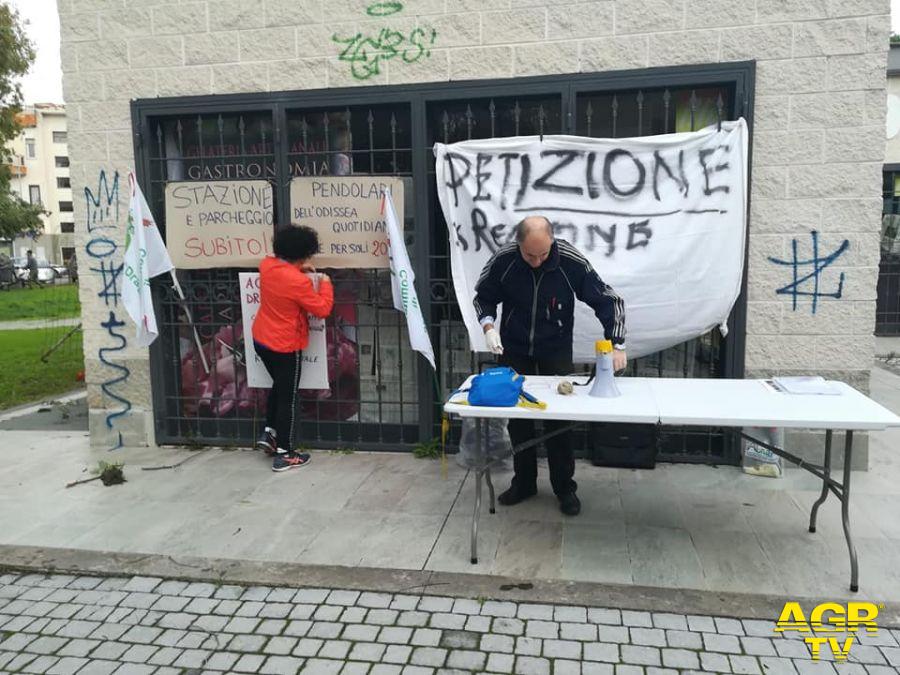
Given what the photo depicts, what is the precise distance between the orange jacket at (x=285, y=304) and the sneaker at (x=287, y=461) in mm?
829

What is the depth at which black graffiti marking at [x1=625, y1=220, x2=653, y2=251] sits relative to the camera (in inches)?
188

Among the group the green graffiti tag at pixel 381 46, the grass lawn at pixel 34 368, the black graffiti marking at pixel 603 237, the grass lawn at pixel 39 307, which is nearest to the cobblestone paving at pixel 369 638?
the black graffiti marking at pixel 603 237

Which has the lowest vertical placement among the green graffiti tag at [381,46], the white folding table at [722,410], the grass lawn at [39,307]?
the grass lawn at [39,307]

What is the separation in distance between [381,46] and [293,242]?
5.30 ft

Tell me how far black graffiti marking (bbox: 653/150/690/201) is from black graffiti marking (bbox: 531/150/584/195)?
0.51 m

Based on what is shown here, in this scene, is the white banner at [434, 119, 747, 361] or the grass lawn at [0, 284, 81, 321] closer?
the white banner at [434, 119, 747, 361]

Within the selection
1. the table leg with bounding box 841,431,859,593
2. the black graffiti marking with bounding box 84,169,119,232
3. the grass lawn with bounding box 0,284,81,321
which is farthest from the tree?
the table leg with bounding box 841,431,859,593

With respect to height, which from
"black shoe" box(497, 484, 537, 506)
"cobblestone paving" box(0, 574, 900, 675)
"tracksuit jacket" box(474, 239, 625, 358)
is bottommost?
"cobblestone paving" box(0, 574, 900, 675)

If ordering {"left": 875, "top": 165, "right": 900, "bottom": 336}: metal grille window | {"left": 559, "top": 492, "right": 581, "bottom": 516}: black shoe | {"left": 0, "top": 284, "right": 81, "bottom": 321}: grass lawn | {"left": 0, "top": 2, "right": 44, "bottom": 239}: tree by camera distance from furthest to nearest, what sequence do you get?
{"left": 0, "top": 284, "right": 81, "bottom": 321}: grass lawn → {"left": 0, "top": 2, "right": 44, "bottom": 239}: tree → {"left": 875, "top": 165, "right": 900, "bottom": 336}: metal grille window → {"left": 559, "top": 492, "right": 581, "bottom": 516}: black shoe

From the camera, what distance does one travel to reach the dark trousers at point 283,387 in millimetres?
5199

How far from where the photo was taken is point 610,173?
481cm

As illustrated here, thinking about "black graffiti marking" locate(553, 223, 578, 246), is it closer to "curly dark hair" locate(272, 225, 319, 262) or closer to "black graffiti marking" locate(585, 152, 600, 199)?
"black graffiti marking" locate(585, 152, 600, 199)

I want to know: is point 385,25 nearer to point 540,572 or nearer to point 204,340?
point 204,340

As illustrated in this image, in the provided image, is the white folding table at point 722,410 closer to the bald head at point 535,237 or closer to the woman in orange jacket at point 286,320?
the bald head at point 535,237
